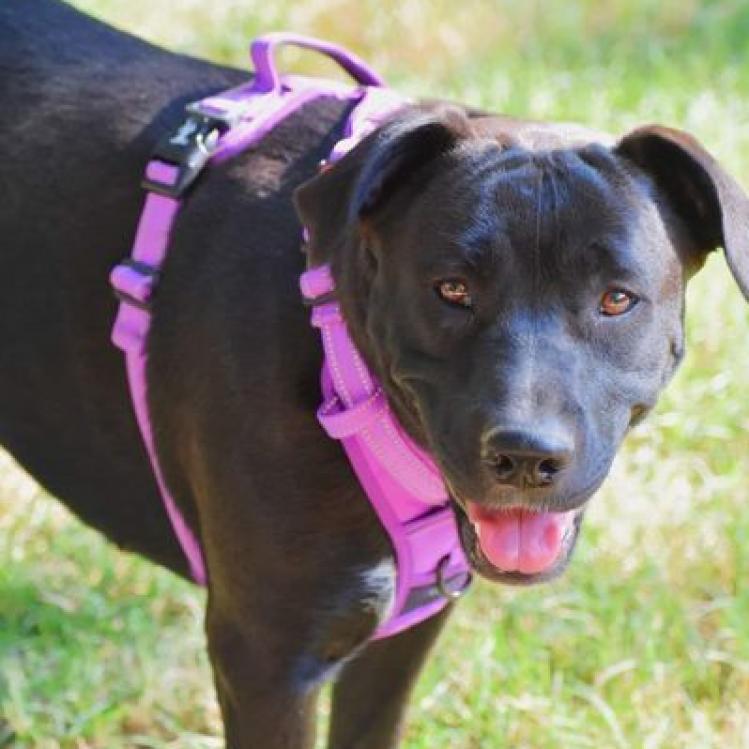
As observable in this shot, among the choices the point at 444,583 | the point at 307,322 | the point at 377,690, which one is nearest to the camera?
the point at 307,322

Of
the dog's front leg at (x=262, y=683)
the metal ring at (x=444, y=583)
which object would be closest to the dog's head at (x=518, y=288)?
the metal ring at (x=444, y=583)

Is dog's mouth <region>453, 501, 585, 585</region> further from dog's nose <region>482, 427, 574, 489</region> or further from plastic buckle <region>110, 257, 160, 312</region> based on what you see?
plastic buckle <region>110, 257, 160, 312</region>

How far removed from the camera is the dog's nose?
2520 millimetres

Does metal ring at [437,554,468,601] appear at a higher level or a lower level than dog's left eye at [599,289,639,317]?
lower

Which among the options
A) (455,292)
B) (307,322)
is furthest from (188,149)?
(455,292)

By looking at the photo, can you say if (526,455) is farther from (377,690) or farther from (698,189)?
(377,690)

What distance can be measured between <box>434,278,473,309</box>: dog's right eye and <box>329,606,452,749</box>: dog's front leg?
3.02ft

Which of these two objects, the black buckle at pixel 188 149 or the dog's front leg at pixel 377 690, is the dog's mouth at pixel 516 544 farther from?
the black buckle at pixel 188 149

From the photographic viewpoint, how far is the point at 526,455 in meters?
2.53

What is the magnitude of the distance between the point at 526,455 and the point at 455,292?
11.4 inches

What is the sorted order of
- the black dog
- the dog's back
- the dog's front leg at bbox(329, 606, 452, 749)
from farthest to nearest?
the dog's front leg at bbox(329, 606, 452, 749) → the dog's back → the black dog

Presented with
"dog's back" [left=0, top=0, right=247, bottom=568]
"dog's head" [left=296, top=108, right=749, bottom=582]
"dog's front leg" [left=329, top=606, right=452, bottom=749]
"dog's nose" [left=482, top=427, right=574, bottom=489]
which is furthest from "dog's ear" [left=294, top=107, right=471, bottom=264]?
"dog's front leg" [left=329, top=606, right=452, bottom=749]

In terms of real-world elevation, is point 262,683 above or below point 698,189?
below

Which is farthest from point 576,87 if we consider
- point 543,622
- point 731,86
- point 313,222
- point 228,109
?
point 313,222
